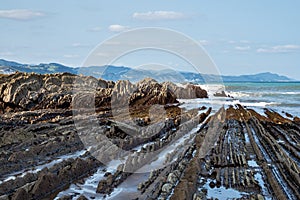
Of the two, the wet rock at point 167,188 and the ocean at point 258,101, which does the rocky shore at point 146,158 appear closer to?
the wet rock at point 167,188

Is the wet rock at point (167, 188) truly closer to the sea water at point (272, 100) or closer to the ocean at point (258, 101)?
the ocean at point (258, 101)

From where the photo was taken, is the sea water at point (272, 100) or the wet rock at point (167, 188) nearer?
the wet rock at point (167, 188)

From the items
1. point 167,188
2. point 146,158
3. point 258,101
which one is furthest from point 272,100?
point 167,188

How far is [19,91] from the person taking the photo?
3500 centimetres

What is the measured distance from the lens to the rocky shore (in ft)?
37.4

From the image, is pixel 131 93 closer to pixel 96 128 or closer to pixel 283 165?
pixel 96 128

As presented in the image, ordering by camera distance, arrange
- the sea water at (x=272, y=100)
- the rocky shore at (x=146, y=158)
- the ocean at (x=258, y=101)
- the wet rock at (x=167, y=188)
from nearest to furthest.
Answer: the wet rock at (x=167, y=188) < the rocky shore at (x=146, y=158) < the ocean at (x=258, y=101) < the sea water at (x=272, y=100)

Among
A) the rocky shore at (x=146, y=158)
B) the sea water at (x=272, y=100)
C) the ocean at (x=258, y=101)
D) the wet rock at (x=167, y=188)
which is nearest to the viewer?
the wet rock at (x=167, y=188)

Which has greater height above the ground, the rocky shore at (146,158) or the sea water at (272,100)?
the sea water at (272,100)

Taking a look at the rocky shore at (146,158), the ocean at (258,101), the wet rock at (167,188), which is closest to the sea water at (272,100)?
the ocean at (258,101)

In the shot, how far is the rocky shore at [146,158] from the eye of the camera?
11.4 meters

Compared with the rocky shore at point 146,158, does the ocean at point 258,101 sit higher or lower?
higher

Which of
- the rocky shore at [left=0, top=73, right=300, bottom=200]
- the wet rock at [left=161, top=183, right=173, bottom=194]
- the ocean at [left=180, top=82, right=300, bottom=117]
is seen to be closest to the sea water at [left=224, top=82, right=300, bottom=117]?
the ocean at [left=180, top=82, right=300, bottom=117]

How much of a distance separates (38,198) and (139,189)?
9.83ft
